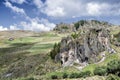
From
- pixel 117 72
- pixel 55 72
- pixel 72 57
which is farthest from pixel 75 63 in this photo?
pixel 117 72

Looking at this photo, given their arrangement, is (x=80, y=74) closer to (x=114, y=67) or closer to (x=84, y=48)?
(x=114, y=67)

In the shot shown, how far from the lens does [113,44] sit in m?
130

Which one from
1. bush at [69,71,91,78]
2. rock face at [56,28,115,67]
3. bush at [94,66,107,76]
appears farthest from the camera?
rock face at [56,28,115,67]

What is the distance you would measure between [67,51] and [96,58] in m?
13.4

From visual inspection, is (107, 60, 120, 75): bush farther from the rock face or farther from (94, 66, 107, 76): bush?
the rock face

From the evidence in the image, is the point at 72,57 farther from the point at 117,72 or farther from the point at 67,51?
the point at 117,72

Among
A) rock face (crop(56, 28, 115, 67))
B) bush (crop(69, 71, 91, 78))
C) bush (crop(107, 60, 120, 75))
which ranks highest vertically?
rock face (crop(56, 28, 115, 67))

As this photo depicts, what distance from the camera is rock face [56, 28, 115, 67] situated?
116 meters

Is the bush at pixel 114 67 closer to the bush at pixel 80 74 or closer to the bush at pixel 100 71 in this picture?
the bush at pixel 100 71

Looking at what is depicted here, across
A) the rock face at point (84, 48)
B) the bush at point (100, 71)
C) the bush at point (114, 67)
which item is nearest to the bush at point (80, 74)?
the bush at point (100, 71)

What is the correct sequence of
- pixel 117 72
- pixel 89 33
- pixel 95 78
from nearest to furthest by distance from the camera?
pixel 95 78, pixel 117 72, pixel 89 33

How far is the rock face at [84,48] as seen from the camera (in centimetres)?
11612

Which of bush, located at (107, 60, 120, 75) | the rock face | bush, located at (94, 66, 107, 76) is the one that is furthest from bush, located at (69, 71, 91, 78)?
the rock face

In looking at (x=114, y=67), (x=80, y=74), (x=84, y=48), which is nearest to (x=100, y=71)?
(x=114, y=67)
